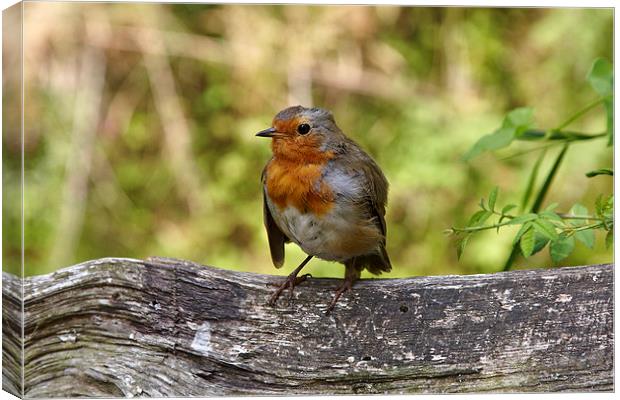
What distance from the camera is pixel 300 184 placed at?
2.64 m

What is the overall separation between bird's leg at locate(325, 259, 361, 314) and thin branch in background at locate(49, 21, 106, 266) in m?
1.60

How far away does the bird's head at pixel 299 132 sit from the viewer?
2.69 metres

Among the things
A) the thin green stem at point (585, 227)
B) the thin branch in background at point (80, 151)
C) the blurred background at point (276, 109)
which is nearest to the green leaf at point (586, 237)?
the thin green stem at point (585, 227)

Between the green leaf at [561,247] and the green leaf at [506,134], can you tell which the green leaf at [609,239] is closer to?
the green leaf at [561,247]

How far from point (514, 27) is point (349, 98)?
32.5 inches

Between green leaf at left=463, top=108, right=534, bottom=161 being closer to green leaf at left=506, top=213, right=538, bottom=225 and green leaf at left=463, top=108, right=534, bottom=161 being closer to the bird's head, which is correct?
green leaf at left=506, top=213, right=538, bottom=225

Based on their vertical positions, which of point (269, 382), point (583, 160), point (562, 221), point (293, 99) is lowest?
point (269, 382)

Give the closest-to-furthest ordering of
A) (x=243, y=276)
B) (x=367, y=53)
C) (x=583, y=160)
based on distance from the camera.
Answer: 1. (x=243, y=276)
2. (x=583, y=160)
3. (x=367, y=53)

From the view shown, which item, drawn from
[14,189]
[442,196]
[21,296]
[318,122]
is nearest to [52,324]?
[21,296]

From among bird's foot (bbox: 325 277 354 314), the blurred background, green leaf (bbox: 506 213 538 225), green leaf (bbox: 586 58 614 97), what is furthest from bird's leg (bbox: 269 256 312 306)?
the blurred background

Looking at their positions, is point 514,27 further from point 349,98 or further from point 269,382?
point 269,382

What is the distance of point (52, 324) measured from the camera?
8.71ft

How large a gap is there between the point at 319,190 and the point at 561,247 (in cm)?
68

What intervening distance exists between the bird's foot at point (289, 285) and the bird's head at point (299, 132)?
0.34 meters
